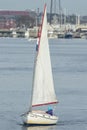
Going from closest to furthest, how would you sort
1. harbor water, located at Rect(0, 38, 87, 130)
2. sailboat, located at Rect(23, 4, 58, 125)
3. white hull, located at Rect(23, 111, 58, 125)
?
white hull, located at Rect(23, 111, 58, 125) < sailboat, located at Rect(23, 4, 58, 125) < harbor water, located at Rect(0, 38, 87, 130)

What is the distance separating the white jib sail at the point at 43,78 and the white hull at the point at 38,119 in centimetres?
78

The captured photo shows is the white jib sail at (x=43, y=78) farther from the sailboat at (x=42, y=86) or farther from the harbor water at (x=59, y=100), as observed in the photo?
the harbor water at (x=59, y=100)

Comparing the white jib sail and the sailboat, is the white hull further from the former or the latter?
the white jib sail

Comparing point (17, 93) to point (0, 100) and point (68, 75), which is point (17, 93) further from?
point (68, 75)

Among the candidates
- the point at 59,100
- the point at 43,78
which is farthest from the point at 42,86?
the point at 59,100

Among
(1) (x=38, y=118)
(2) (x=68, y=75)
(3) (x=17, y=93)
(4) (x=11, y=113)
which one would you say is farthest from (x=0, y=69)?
(1) (x=38, y=118)

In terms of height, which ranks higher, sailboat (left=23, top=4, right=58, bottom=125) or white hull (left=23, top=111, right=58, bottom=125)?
sailboat (left=23, top=4, right=58, bottom=125)

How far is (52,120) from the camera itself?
131 feet

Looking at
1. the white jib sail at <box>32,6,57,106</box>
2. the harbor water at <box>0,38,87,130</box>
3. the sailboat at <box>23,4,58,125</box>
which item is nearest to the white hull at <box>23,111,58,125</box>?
the sailboat at <box>23,4,58,125</box>

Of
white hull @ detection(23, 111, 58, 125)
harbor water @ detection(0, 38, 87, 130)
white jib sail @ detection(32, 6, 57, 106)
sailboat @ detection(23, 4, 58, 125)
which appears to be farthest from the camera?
harbor water @ detection(0, 38, 87, 130)

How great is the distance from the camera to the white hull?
39250 millimetres

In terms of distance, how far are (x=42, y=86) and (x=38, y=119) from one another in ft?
6.35

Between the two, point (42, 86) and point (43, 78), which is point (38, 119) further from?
point (43, 78)

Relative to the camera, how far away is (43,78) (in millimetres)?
40656
